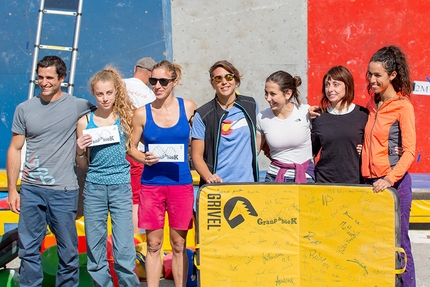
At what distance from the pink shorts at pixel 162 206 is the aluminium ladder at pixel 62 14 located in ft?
9.99

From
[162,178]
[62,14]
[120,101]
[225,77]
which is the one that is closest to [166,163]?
[162,178]

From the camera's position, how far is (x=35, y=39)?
7.30 metres

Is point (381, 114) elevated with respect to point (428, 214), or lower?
elevated

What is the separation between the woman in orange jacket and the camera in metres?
3.93

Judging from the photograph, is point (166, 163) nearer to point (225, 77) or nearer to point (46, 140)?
point (225, 77)

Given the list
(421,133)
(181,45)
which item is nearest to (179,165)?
(181,45)

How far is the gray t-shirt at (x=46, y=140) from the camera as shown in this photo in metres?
Answer: 4.17

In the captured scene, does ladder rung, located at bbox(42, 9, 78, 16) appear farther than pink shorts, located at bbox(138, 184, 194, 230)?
Yes

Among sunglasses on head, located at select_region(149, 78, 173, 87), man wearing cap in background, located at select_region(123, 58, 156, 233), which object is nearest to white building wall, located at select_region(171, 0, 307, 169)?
man wearing cap in background, located at select_region(123, 58, 156, 233)

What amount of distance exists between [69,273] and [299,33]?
16.0 feet

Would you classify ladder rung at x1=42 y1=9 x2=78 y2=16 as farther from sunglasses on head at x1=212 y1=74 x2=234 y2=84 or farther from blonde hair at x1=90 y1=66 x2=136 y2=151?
sunglasses on head at x1=212 y1=74 x2=234 y2=84

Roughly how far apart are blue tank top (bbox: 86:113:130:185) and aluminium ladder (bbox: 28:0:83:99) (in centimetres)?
279

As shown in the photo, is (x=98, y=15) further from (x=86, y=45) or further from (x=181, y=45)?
(x=181, y=45)

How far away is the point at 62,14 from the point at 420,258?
4.81 meters
